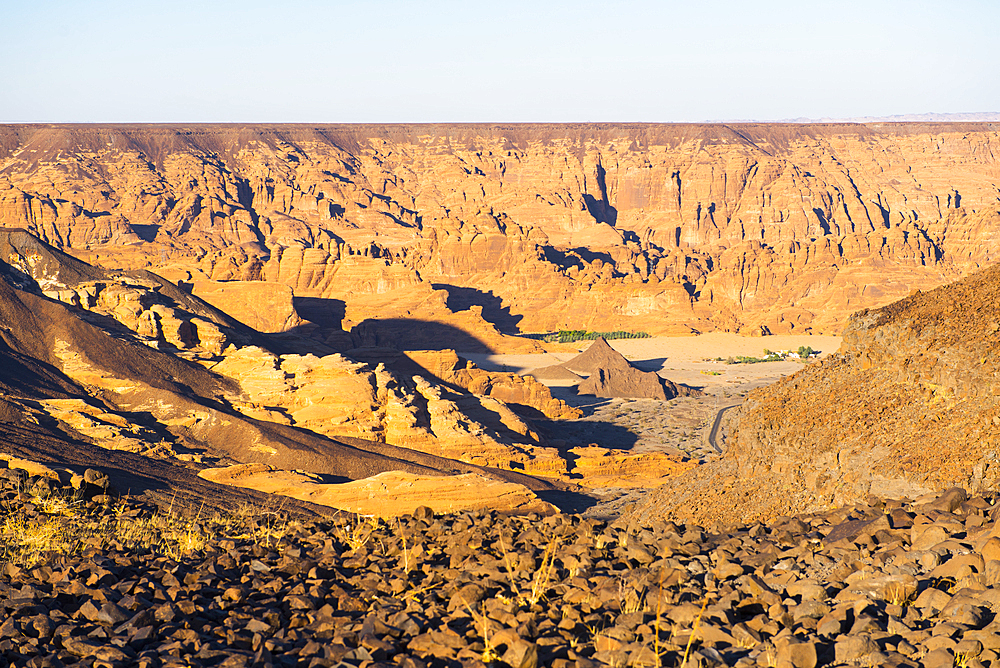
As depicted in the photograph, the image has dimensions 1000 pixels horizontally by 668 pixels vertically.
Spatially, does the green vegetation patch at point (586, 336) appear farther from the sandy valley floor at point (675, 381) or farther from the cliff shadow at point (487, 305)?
the cliff shadow at point (487, 305)

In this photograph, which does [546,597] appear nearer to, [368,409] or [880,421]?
[880,421]

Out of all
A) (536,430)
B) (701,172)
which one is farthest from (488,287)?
(701,172)

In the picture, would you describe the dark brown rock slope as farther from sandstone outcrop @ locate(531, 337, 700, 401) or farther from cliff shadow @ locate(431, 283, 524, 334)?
cliff shadow @ locate(431, 283, 524, 334)

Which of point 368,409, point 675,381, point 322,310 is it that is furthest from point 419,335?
point 368,409

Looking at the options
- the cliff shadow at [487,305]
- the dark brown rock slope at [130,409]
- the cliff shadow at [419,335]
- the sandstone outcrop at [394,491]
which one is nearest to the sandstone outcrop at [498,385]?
the dark brown rock slope at [130,409]

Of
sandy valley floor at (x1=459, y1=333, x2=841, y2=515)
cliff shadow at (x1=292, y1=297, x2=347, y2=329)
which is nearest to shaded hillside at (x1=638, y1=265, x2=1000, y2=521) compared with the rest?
sandy valley floor at (x1=459, y1=333, x2=841, y2=515)

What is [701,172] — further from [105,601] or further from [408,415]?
[105,601]

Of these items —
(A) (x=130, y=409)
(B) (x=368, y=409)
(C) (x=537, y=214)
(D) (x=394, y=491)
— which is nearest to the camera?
(D) (x=394, y=491)
